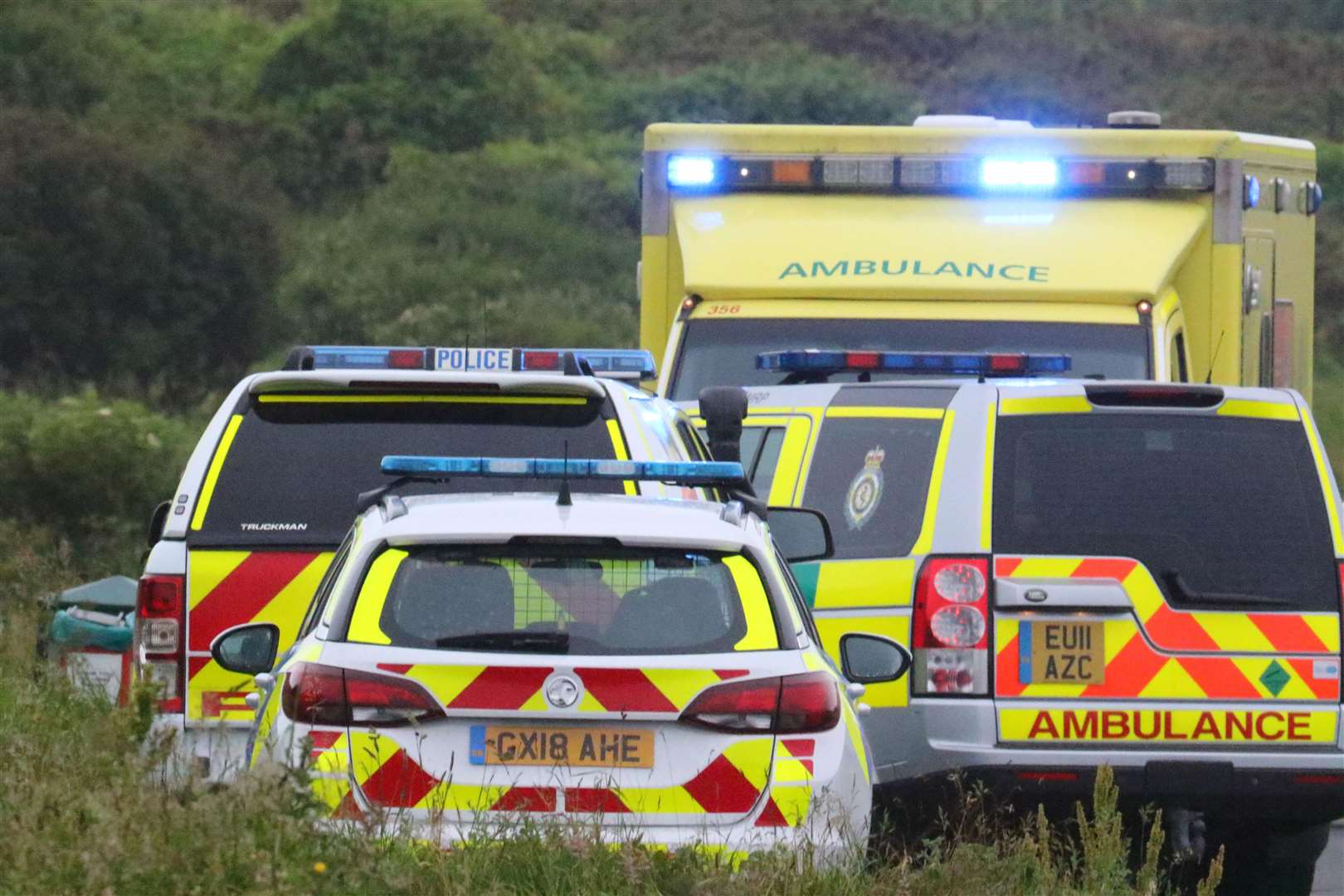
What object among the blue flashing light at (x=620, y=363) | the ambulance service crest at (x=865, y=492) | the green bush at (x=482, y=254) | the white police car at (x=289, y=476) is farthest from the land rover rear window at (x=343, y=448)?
the green bush at (x=482, y=254)

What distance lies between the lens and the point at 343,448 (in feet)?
25.3

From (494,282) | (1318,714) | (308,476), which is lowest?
(494,282)

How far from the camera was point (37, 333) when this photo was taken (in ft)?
124

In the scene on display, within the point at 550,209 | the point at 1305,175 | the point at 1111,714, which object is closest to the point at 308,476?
the point at 1111,714

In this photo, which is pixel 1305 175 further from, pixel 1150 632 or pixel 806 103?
pixel 806 103

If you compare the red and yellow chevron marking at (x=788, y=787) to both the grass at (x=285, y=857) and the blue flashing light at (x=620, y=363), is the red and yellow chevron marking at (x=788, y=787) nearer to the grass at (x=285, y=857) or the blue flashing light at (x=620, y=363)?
the grass at (x=285, y=857)

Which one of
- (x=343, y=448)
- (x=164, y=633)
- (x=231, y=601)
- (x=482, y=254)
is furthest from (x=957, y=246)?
(x=482, y=254)

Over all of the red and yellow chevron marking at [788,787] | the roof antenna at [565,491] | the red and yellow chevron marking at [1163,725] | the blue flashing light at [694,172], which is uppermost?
the blue flashing light at [694,172]

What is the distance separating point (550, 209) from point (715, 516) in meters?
43.6

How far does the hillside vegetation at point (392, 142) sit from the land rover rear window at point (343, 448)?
851 cm

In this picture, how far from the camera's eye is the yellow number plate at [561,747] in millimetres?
5836

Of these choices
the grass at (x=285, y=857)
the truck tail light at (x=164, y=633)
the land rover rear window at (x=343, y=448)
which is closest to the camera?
the grass at (x=285, y=857)

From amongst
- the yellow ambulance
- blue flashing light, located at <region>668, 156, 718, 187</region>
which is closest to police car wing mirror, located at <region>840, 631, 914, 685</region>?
the yellow ambulance

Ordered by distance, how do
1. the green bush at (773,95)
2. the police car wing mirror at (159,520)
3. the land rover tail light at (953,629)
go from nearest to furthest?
the land rover tail light at (953,629) → the police car wing mirror at (159,520) → the green bush at (773,95)
